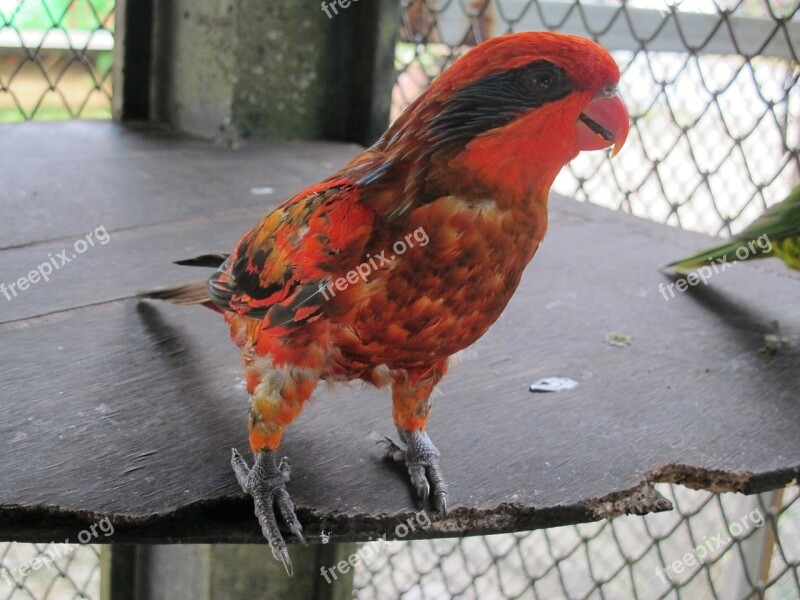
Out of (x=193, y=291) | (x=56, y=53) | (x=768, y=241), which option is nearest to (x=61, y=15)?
(x=56, y=53)

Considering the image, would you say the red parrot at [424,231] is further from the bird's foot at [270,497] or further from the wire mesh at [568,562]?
the wire mesh at [568,562]

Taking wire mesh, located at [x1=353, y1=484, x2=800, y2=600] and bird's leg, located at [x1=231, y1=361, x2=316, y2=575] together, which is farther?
wire mesh, located at [x1=353, y1=484, x2=800, y2=600]

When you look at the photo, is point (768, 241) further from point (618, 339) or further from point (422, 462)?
point (422, 462)

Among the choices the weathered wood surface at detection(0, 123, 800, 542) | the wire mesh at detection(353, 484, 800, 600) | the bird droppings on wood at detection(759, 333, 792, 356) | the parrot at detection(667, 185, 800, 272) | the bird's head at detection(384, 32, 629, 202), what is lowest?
the wire mesh at detection(353, 484, 800, 600)

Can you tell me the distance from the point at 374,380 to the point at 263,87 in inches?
68.1

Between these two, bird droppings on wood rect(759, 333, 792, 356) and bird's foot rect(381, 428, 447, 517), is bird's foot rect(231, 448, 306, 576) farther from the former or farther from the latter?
bird droppings on wood rect(759, 333, 792, 356)

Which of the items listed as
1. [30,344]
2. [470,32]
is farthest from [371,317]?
[470,32]

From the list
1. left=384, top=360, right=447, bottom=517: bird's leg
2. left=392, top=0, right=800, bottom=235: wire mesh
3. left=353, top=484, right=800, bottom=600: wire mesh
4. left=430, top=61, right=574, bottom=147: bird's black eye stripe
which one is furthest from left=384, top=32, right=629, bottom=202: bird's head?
left=353, top=484, right=800, bottom=600: wire mesh

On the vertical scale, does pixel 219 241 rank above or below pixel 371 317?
below

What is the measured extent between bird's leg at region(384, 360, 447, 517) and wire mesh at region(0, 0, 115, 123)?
7.27 feet

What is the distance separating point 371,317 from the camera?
3.18ft

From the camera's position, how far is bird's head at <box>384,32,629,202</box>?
0.89 m

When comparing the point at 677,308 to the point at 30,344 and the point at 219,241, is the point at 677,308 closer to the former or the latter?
the point at 219,241

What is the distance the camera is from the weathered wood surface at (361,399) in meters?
1.06
